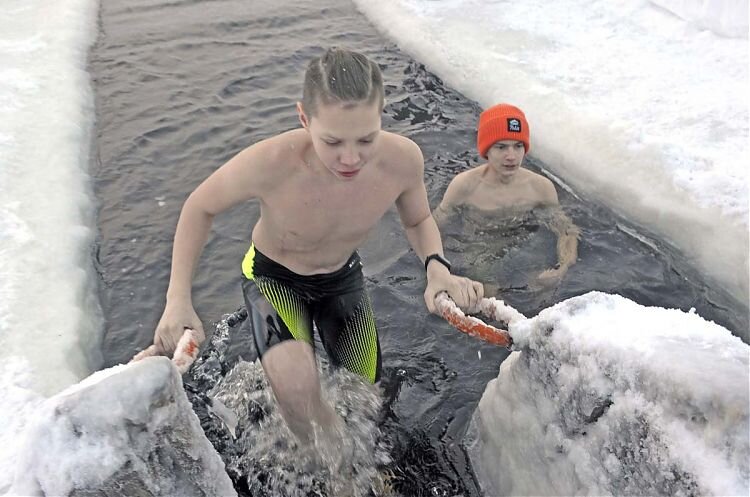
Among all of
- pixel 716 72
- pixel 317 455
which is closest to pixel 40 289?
pixel 317 455

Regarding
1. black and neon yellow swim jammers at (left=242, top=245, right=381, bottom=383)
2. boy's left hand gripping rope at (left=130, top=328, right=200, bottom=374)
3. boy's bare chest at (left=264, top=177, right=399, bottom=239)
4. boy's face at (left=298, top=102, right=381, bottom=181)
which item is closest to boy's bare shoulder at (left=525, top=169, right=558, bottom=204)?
black and neon yellow swim jammers at (left=242, top=245, right=381, bottom=383)

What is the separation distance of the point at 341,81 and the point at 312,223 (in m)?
0.75

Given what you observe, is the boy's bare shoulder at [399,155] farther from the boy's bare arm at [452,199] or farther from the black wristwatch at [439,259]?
the boy's bare arm at [452,199]

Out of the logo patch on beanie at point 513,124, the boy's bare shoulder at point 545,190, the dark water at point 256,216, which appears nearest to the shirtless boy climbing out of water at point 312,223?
the dark water at point 256,216

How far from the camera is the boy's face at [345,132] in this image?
247cm

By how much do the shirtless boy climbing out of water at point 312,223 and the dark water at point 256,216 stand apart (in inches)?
21.9

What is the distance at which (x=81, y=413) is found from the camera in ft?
6.02

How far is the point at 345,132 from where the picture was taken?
2496 millimetres

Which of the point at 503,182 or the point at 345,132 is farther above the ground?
the point at 345,132

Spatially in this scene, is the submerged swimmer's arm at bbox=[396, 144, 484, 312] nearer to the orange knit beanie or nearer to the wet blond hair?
the wet blond hair

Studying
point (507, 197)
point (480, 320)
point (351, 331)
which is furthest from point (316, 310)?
point (507, 197)

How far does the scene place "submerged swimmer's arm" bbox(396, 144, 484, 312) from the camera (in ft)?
9.10

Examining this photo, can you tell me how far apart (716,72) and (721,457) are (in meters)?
4.63

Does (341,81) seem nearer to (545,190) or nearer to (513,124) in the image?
(513,124)
